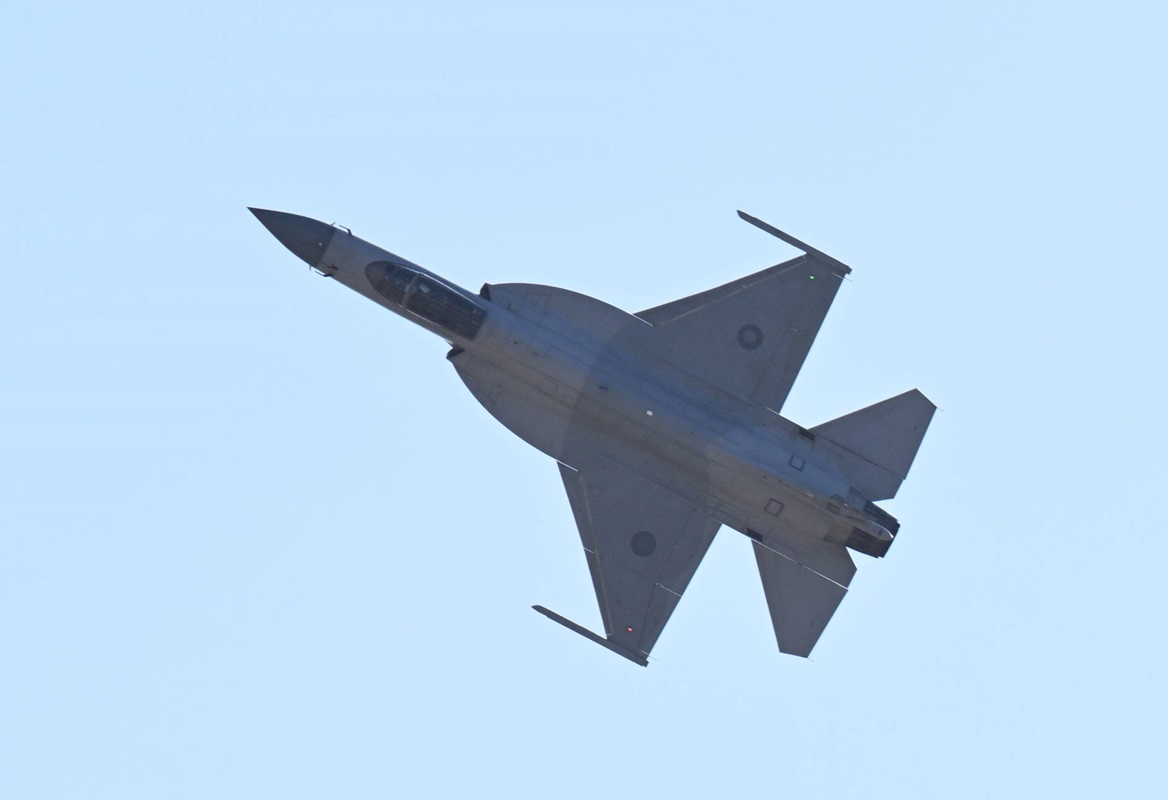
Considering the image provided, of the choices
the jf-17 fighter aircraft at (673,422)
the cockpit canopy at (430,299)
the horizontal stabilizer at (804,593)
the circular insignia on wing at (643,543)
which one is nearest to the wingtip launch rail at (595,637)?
the jf-17 fighter aircraft at (673,422)

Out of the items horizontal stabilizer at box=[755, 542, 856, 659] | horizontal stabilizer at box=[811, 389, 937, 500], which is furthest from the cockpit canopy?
horizontal stabilizer at box=[755, 542, 856, 659]

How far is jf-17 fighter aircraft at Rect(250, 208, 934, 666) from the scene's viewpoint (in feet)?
102

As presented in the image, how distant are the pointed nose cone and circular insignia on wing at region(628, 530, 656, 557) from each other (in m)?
9.82

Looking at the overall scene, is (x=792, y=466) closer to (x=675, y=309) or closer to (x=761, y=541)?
(x=761, y=541)

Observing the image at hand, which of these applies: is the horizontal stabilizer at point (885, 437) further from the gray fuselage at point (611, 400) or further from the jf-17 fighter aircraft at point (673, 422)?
the gray fuselage at point (611, 400)

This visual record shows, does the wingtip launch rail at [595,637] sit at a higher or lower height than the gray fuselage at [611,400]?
lower

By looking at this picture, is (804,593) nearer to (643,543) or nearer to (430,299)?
(643,543)

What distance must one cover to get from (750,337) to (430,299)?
7.62 m

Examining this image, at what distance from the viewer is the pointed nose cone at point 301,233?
3130 cm

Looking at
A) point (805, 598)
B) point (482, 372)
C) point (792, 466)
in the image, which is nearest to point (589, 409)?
point (482, 372)

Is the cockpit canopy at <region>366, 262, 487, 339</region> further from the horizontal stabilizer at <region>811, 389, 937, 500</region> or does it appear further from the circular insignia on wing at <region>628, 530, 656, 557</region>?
the horizontal stabilizer at <region>811, 389, 937, 500</region>

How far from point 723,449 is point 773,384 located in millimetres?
A: 2136

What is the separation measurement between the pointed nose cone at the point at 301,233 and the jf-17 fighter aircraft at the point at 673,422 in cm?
3

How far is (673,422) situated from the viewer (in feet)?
103
